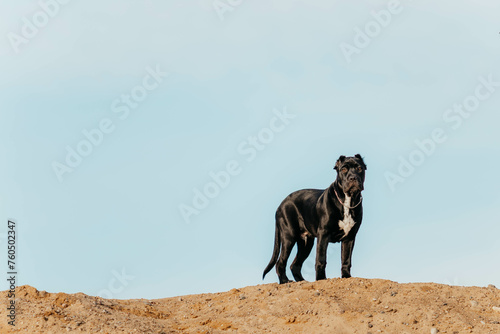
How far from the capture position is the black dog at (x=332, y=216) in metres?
13.1

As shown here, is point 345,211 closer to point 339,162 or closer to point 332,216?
point 332,216

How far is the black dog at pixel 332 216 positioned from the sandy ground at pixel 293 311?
950 millimetres

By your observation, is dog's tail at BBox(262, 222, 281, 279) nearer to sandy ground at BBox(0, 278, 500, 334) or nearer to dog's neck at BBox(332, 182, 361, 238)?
sandy ground at BBox(0, 278, 500, 334)

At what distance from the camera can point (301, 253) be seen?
14.6 metres

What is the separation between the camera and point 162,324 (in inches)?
452

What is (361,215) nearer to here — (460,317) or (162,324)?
(460,317)

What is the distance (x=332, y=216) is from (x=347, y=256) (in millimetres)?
929

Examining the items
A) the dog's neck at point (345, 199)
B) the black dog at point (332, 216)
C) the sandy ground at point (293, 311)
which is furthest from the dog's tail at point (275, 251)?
the dog's neck at point (345, 199)

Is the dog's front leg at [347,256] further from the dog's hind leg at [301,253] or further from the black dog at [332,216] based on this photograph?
the dog's hind leg at [301,253]

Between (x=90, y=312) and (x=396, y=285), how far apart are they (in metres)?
5.71

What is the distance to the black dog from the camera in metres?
13.1

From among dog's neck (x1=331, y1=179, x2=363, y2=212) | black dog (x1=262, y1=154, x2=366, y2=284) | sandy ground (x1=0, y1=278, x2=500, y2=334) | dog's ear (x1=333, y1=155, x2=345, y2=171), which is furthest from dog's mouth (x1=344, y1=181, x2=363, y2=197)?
sandy ground (x1=0, y1=278, x2=500, y2=334)

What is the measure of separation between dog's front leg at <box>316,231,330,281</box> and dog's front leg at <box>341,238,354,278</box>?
45 cm

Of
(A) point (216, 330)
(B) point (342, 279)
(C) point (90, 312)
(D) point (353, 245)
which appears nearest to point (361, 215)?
(D) point (353, 245)
